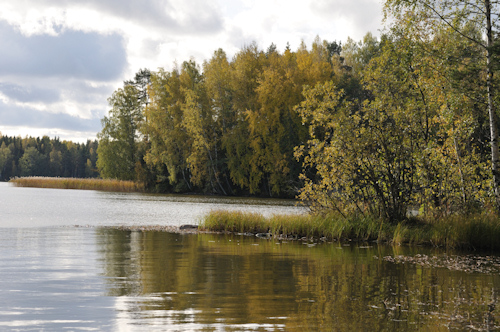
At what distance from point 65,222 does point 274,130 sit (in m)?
39.2

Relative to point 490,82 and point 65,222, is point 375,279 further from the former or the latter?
point 65,222

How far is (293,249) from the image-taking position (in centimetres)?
1703

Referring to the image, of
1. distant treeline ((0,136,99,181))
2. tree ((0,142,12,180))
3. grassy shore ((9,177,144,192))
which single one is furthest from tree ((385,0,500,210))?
tree ((0,142,12,180))

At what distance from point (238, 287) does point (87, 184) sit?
72.2m

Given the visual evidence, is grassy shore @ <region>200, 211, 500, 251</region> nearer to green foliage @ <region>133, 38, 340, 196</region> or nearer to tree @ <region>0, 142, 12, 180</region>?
green foliage @ <region>133, 38, 340, 196</region>

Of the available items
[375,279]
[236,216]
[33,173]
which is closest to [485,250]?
[375,279]

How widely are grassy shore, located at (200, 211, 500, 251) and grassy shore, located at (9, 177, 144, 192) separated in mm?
56752

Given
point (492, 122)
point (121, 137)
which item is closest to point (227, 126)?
point (121, 137)

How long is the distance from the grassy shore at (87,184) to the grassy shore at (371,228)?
5675 cm

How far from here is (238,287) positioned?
10.0 m

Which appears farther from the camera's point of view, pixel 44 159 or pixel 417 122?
pixel 44 159

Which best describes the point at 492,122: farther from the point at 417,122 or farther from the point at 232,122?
the point at 232,122

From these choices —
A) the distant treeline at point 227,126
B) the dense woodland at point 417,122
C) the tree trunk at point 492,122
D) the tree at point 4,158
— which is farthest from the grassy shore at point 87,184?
the tree at point 4,158

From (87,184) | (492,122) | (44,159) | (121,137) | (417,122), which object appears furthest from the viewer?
(44,159)
